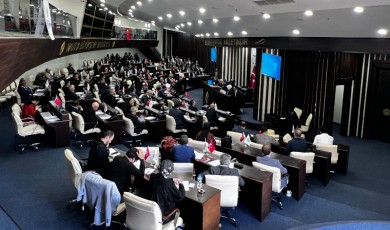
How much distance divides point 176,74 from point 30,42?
15753mm

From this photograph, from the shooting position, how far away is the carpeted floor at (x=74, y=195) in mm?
6327

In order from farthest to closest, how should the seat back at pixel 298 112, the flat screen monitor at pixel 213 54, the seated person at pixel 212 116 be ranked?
the flat screen monitor at pixel 213 54 < the seat back at pixel 298 112 < the seated person at pixel 212 116

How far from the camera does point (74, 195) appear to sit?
7.23 metres

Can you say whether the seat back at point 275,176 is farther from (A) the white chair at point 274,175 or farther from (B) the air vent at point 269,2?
(B) the air vent at point 269,2

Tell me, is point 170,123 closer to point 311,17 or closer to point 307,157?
point 307,157

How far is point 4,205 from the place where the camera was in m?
6.73

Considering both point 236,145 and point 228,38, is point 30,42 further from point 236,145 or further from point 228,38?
point 228,38

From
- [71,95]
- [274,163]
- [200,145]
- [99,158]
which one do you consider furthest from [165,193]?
[71,95]

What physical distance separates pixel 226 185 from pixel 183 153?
1.56m

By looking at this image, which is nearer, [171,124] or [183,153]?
[183,153]

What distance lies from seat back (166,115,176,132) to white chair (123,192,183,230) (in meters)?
6.17

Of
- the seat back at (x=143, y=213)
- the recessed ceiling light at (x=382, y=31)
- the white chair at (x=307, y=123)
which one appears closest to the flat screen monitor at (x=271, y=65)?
the white chair at (x=307, y=123)

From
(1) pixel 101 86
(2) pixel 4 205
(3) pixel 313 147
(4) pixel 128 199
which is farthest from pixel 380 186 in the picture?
(1) pixel 101 86

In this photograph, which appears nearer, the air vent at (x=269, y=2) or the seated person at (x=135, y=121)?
the air vent at (x=269, y=2)
